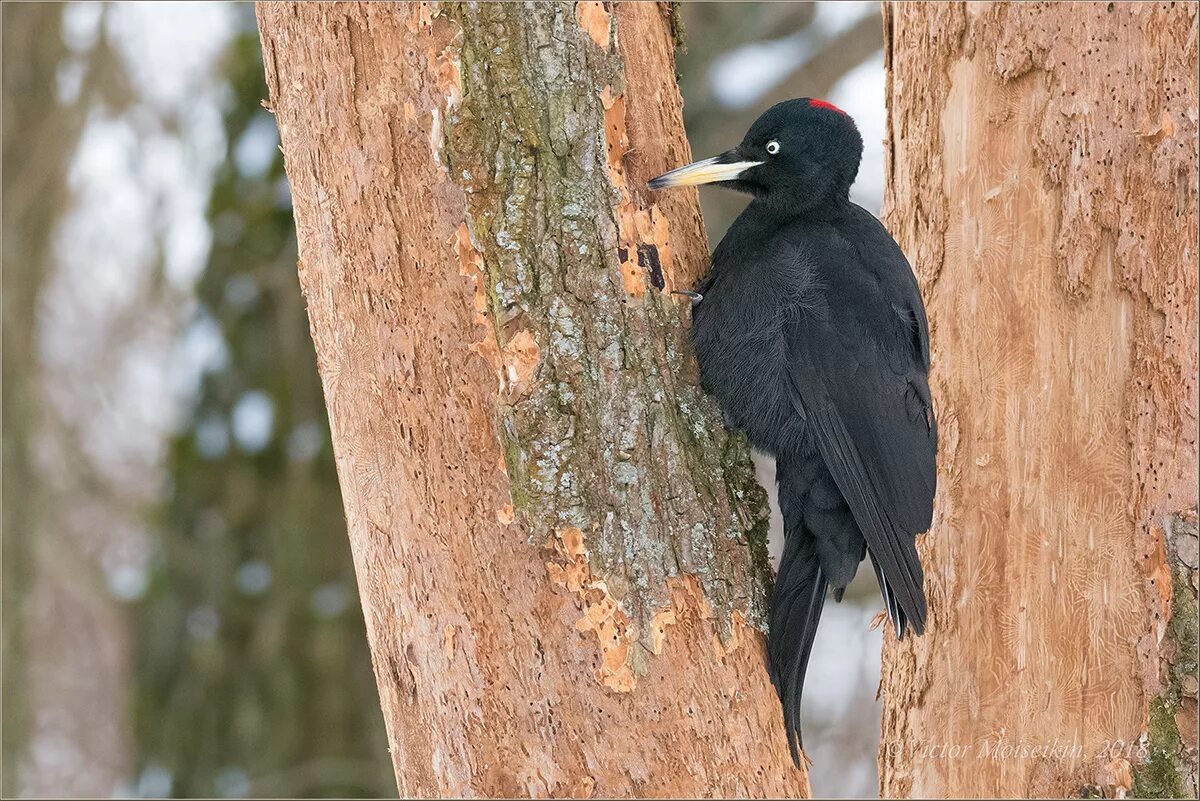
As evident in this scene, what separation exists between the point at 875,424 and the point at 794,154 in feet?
2.32

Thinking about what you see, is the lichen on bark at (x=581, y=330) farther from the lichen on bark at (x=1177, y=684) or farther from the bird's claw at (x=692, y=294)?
the lichen on bark at (x=1177, y=684)

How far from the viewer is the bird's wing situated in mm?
2404

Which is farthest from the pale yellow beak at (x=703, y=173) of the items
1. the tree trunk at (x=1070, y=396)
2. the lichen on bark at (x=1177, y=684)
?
the lichen on bark at (x=1177, y=684)

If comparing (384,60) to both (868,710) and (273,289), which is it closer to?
(273,289)

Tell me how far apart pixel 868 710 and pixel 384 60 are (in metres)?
4.51

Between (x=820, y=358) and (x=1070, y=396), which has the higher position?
(x=820, y=358)

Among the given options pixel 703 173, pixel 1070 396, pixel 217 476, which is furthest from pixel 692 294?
pixel 217 476

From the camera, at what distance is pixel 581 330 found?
78.0 inches

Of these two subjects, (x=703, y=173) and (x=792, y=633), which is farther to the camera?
(x=703, y=173)

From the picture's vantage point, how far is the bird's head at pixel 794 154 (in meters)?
2.76

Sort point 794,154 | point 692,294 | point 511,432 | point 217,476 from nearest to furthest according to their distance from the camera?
point 511,432
point 692,294
point 794,154
point 217,476

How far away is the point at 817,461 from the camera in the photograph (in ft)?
8.30

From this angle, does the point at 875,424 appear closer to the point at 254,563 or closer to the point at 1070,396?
the point at 1070,396

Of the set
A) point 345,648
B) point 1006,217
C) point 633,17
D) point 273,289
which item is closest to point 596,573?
point 633,17
